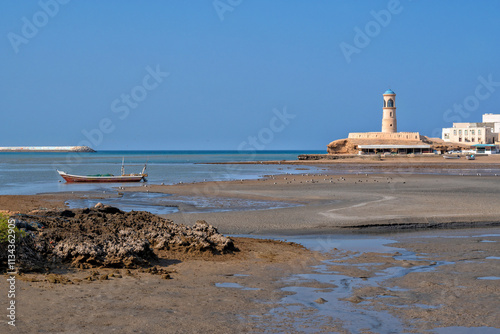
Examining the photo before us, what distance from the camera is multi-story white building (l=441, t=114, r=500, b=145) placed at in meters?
141

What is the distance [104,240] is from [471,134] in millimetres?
145693

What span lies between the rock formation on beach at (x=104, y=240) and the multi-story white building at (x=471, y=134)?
13977 centimetres

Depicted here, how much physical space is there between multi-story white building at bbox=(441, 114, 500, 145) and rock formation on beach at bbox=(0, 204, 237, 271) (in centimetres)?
13977

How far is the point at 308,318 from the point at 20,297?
431cm

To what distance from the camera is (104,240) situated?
11.0 metres

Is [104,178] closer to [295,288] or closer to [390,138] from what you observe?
[295,288]

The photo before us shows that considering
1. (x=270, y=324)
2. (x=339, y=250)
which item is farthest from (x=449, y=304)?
(x=339, y=250)

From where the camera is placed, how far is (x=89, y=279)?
942 cm

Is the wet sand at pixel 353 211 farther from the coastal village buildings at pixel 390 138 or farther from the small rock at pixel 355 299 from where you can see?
the coastal village buildings at pixel 390 138

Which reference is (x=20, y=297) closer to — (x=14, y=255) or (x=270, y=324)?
(x=14, y=255)

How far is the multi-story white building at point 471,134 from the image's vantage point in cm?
14112

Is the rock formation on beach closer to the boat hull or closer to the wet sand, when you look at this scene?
the wet sand

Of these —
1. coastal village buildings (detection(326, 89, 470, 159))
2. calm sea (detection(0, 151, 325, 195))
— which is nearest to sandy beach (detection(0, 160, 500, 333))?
calm sea (detection(0, 151, 325, 195))

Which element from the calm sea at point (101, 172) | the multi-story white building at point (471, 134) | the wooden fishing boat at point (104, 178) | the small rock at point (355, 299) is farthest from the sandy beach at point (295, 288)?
the multi-story white building at point (471, 134)
